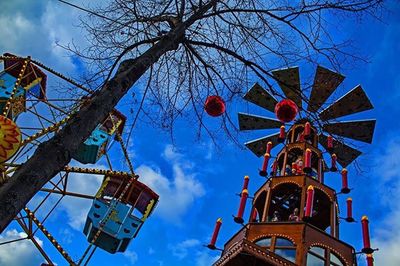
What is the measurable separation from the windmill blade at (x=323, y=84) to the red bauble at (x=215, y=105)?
135cm

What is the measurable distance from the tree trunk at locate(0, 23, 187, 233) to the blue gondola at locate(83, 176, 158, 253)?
898 centimetres

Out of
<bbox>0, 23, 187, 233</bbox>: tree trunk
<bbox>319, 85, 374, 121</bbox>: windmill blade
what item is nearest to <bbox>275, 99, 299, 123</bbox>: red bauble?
<bbox>0, 23, 187, 233</bbox>: tree trunk

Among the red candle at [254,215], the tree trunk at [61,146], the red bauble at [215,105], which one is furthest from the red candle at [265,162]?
the tree trunk at [61,146]

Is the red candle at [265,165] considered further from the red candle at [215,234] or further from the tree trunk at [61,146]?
the tree trunk at [61,146]

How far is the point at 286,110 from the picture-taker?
25.4ft

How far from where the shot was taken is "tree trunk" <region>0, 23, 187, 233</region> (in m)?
3.35

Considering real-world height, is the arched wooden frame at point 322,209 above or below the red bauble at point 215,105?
above

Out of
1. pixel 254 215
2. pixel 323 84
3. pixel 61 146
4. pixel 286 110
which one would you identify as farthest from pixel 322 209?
pixel 61 146

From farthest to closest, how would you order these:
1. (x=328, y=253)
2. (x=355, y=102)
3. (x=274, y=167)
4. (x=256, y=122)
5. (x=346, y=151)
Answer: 1. (x=256, y=122)
2. (x=274, y=167)
3. (x=355, y=102)
4. (x=328, y=253)
5. (x=346, y=151)

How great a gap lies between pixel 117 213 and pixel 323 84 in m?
8.79

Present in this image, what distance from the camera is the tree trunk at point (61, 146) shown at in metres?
3.35

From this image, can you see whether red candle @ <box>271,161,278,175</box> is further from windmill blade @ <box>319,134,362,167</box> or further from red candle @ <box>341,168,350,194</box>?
windmill blade @ <box>319,134,362,167</box>

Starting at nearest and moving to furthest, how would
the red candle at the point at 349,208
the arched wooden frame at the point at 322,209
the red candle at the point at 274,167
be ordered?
1. the red candle at the point at 349,208
2. the arched wooden frame at the point at 322,209
3. the red candle at the point at 274,167

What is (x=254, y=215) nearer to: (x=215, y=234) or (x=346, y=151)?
(x=215, y=234)
